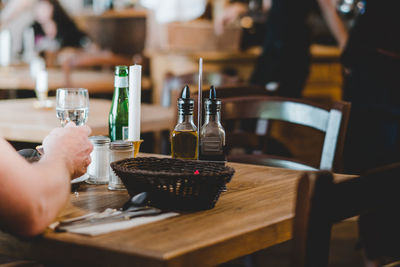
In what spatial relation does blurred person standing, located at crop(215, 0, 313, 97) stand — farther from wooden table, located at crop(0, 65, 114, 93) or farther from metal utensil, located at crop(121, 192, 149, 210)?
metal utensil, located at crop(121, 192, 149, 210)

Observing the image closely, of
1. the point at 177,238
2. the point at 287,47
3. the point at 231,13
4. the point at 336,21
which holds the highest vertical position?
the point at 231,13

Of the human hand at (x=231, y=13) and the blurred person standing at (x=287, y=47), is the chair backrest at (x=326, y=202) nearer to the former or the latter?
the blurred person standing at (x=287, y=47)

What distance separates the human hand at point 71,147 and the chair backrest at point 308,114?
73 centimetres

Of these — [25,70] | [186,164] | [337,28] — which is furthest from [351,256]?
[25,70]

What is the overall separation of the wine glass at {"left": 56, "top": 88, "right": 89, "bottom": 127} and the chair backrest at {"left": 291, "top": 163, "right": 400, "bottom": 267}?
85cm

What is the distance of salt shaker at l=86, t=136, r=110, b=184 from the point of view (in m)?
1.25

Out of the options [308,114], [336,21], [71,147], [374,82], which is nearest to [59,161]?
[71,147]

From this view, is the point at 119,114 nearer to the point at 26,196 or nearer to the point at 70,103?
the point at 70,103

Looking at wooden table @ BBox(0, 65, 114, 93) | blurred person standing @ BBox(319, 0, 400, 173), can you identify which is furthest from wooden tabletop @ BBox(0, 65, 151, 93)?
blurred person standing @ BBox(319, 0, 400, 173)

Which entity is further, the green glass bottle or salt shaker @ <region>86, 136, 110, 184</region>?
the green glass bottle

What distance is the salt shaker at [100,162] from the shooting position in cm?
125

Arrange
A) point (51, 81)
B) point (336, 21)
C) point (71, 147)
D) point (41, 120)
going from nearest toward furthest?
point (71, 147) < point (41, 120) < point (336, 21) < point (51, 81)

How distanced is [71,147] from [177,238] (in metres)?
0.31

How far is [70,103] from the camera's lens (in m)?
1.41
